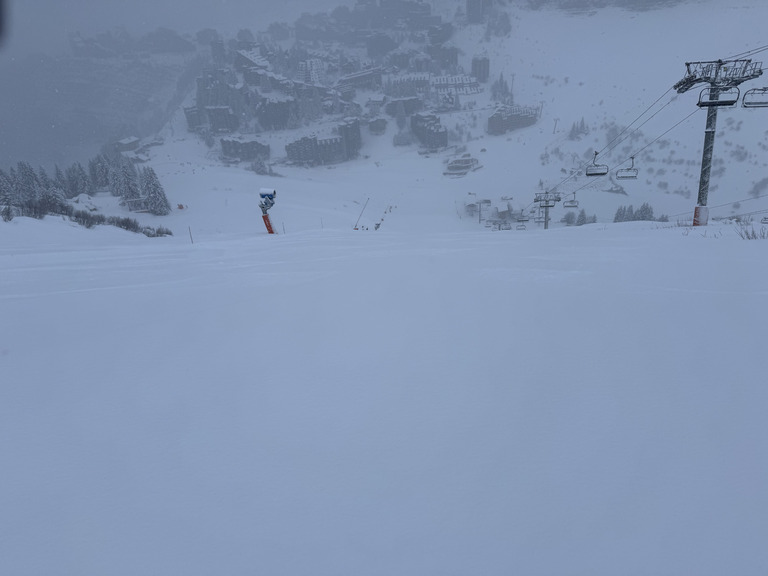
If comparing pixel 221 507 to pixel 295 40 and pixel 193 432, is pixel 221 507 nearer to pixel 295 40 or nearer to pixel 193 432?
pixel 193 432

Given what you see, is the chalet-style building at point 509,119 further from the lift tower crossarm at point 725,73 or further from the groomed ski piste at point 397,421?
the groomed ski piste at point 397,421

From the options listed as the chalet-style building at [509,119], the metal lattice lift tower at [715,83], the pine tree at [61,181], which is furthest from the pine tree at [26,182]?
the chalet-style building at [509,119]

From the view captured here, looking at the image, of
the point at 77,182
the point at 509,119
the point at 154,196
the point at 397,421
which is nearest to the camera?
the point at 397,421

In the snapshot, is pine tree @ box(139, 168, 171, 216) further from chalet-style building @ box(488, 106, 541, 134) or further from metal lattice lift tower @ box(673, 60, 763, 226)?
chalet-style building @ box(488, 106, 541, 134)

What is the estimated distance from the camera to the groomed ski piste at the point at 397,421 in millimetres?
1345

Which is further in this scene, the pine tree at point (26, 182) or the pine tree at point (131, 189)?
the pine tree at point (131, 189)

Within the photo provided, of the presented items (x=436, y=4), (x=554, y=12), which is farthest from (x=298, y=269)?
(x=436, y=4)

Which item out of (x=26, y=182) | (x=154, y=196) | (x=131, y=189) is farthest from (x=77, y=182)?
(x=154, y=196)

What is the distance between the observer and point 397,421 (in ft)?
6.18

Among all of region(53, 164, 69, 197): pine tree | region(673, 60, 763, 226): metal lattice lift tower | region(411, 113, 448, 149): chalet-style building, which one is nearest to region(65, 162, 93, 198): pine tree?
region(53, 164, 69, 197): pine tree

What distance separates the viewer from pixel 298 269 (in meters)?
4.74

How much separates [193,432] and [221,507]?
19.4 inches

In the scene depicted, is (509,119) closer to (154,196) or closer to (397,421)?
(154,196)

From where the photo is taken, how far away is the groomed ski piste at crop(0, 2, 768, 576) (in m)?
1.34
